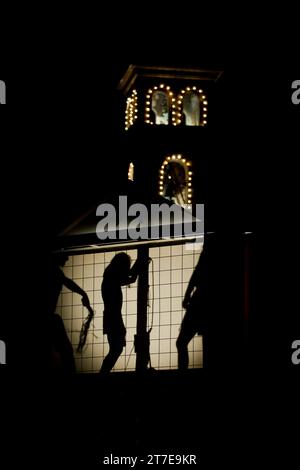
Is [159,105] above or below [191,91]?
below

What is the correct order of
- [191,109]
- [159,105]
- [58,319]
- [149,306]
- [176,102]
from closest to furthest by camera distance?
[149,306]
[58,319]
[176,102]
[191,109]
[159,105]

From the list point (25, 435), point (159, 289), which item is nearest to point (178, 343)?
point (159, 289)

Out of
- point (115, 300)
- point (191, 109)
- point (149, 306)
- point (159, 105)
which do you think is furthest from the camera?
point (159, 105)

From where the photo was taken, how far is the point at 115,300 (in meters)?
8.48

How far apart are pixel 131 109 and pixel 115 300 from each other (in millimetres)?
3968

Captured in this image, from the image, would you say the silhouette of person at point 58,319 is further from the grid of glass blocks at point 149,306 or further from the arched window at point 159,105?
the arched window at point 159,105

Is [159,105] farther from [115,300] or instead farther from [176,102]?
[115,300]

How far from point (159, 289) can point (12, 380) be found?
2404 millimetres

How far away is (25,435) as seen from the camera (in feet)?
30.1

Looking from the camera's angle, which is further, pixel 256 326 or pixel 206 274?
pixel 256 326

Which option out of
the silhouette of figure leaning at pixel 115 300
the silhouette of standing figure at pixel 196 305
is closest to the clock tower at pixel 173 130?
the silhouette of figure leaning at pixel 115 300

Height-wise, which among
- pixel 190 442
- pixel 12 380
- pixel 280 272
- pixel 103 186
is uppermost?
pixel 103 186

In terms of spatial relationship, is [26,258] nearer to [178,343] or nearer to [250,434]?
[178,343]

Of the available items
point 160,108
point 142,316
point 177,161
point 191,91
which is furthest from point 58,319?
point 191,91
